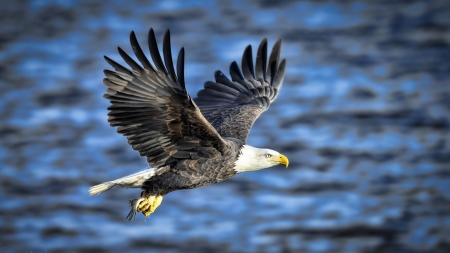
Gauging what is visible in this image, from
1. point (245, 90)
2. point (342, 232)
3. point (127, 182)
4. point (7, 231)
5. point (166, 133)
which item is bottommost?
point (127, 182)

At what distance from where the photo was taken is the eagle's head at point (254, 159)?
7527 mm

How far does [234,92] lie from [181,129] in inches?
89.1

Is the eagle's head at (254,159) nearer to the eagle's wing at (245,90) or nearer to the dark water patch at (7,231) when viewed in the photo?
the eagle's wing at (245,90)

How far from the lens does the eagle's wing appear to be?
8828mm

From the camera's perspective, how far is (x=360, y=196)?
1596cm

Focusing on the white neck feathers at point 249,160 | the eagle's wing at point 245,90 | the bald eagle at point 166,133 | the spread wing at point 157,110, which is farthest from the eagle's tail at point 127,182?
the eagle's wing at point 245,90

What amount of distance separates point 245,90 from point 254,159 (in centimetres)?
190

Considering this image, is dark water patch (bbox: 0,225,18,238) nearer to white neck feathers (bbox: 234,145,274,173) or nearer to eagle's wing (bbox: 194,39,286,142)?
eagle's wing (bbox: 194,39,286,142)

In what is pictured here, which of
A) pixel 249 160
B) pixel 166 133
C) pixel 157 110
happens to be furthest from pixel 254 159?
pixel 157 110

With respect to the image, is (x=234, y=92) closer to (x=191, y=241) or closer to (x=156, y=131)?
(x=156, y=131)

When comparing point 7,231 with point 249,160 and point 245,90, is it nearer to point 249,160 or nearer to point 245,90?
point 245,90

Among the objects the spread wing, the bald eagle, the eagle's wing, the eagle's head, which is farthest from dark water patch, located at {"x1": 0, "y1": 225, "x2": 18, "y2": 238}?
the eagle's head

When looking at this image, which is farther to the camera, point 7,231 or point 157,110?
point 7,231

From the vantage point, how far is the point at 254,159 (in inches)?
300
